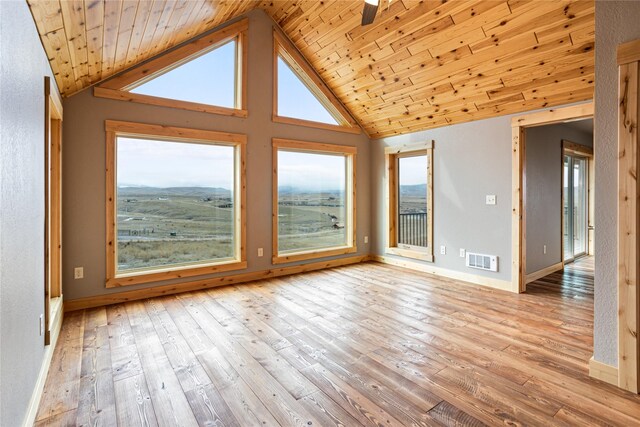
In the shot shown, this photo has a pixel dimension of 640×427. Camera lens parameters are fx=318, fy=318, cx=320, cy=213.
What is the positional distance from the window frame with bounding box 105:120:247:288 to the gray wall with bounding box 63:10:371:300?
7 cm

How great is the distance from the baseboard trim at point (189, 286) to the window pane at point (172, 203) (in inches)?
11.9

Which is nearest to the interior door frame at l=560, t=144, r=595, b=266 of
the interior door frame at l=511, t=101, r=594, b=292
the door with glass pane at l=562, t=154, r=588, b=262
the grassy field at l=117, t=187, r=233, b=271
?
the door with glass pane at l=562, t=154, r=588, b=262

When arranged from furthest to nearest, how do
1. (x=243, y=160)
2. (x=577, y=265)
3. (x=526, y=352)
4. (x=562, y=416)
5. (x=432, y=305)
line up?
(x=577, y=265) → (x=243, y=160) → (x=432, y=305) → (x=526, y=352) → (x=562, y=416)

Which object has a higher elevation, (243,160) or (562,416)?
(243,160)

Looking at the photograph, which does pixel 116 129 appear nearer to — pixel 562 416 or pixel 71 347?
pixel 71 347

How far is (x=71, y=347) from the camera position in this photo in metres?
2.59

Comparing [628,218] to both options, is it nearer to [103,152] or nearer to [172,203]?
[172,203]

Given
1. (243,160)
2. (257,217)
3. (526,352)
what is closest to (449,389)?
(526,352)

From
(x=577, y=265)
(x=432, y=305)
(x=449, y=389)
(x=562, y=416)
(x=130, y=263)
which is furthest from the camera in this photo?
(x=577, y=265)

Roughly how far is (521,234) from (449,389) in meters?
2.84

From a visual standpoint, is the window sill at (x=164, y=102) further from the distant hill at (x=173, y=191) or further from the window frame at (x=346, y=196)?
the distant hill at (x=173, y=191)

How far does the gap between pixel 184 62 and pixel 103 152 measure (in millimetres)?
1594

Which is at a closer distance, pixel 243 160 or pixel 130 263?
pixel 130 263

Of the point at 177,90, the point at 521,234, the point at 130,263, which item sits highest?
the point at 177,90
